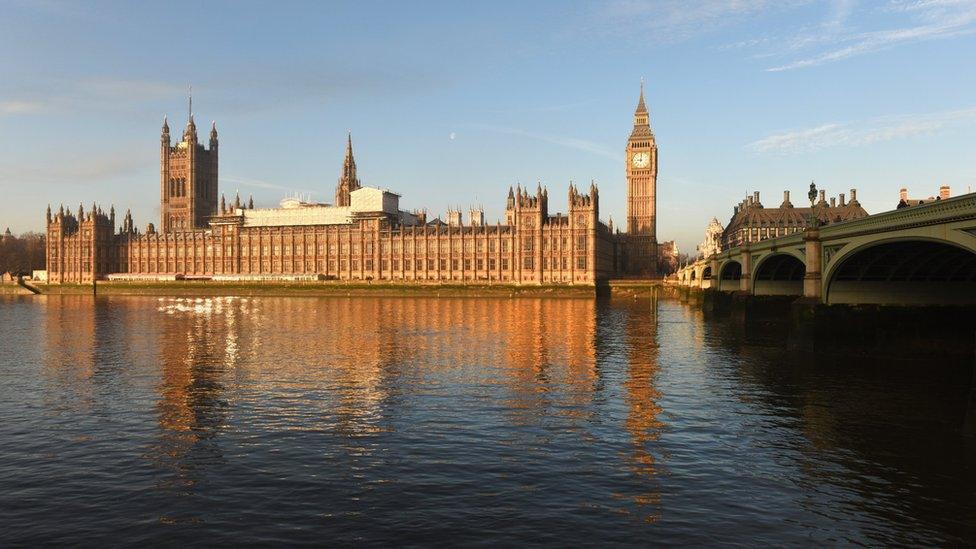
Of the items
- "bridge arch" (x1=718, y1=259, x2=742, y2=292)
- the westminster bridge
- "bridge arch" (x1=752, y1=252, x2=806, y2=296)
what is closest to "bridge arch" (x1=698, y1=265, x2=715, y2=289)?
"bridge arch" (x1=718, y1=259, x2=742, y2=292)

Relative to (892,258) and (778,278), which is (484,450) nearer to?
(892,258)

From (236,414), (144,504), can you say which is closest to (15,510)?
(144,504)

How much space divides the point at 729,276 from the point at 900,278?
58.1 meters

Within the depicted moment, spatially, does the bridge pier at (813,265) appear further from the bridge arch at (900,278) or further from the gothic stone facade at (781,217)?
the gothic stone facade at (781,217)

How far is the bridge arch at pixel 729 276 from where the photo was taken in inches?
3996

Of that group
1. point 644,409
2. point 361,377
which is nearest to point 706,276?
point 361,377

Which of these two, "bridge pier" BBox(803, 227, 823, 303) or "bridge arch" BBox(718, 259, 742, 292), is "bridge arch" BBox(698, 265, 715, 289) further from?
"bridge pier" BBox(803, 227, 823, 303)

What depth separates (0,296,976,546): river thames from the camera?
17.5m

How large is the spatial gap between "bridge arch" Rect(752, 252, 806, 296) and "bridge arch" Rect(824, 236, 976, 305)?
69.2ft

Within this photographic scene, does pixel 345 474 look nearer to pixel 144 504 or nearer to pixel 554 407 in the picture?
pixel 144 504

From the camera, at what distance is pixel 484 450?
2427 cm

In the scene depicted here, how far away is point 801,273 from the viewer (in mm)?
75188

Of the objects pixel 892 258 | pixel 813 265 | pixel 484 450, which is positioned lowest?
pixel 484 450

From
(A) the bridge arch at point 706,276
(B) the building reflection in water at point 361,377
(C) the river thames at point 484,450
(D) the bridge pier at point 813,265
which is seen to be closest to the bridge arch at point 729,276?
(A) the bridge arch at point 706,276
